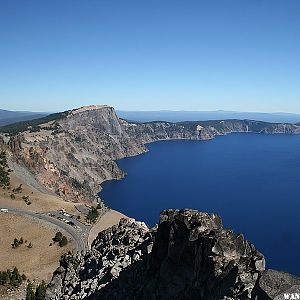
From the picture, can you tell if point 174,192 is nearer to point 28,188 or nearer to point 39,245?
point 28,188

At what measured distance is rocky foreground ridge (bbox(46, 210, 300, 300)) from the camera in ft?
83.4

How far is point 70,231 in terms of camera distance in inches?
3300

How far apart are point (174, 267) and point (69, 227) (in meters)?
55.1

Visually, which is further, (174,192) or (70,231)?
(174,192)

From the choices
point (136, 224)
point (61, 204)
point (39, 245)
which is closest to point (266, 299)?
point (136, 224)

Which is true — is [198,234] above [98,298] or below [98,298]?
above

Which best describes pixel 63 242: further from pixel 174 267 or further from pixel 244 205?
pixel 244 205

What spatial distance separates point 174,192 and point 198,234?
150 metres

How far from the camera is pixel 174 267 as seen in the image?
3488cm

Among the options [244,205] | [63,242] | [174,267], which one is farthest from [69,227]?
[244,205]

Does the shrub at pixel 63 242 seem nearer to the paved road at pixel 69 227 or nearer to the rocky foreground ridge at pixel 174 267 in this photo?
the paved road at pixel 69 227

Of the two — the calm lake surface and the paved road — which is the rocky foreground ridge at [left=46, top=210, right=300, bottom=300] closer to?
the paved road

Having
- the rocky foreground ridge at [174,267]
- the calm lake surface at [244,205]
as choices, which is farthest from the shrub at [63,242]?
the calm lake surface at [244,205]

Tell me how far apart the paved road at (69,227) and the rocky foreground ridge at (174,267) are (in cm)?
2353
